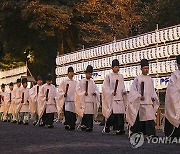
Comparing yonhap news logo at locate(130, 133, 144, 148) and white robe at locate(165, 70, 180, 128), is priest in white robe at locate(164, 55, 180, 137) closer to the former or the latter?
white robe at locate(165, 70, 180, 128)

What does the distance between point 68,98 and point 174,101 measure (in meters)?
5.64

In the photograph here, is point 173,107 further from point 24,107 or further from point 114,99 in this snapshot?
point 24,107

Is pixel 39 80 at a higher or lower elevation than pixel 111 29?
lower

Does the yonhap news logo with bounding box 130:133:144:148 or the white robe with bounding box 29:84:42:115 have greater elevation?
the white robe with bounding box 29:84:42:115

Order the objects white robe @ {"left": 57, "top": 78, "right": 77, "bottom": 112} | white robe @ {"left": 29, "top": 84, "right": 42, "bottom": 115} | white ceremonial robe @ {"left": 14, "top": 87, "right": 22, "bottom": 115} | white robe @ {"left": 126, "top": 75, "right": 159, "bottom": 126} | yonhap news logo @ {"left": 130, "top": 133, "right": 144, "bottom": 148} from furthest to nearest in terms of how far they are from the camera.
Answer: white ceremonial robe @ {"left": 14, "top": 87, "right": 22, "bottom": 115} < white robe @ {"left": 29, "top": 84, "right": 42, "bottom": 115} < white robe @ {"left": 57, "top": 78, "right": 77, "bottom": 112} < white robe @ {"left": 126, "top": 75, "right": 159, "bottom": 126} < yonhap news logo @ {"left": 130, "top": 133, "right": 144, "bottom": 148}

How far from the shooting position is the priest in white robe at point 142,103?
1131cm

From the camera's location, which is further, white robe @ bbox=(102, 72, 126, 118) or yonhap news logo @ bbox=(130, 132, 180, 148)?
white robe @ bbox=(102, 72, 126, 118)

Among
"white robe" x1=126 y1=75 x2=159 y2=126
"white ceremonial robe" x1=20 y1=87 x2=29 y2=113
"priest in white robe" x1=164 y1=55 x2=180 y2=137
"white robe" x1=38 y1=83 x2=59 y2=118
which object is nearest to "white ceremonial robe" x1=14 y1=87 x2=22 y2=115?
"white ceremonial robe" x1=20 y1=87 x2=29 y2=113

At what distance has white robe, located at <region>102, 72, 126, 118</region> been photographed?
42.8 ft

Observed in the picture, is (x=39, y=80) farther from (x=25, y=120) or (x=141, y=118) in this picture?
(x=141, y=118)

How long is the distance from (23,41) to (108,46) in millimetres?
14006

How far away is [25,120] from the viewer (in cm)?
2011

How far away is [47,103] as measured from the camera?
17438 millimetres

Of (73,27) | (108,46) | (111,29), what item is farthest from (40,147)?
(73,27)
